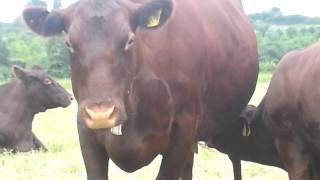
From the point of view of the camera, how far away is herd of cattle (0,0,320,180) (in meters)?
4.20

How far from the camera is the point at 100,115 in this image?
398 centimetres

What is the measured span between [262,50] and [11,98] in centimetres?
3088

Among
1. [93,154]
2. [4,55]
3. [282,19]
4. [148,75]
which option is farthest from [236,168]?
[282,19]

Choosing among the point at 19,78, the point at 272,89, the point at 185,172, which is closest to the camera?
the point at 272,89

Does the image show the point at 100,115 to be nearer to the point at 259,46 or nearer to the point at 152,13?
the point at 152,13

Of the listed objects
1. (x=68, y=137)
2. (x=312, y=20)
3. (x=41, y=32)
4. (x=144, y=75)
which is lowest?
A: (x=312, y=20)

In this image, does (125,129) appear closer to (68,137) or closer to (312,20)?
(68,137)

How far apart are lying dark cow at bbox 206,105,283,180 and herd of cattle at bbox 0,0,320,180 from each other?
1cm


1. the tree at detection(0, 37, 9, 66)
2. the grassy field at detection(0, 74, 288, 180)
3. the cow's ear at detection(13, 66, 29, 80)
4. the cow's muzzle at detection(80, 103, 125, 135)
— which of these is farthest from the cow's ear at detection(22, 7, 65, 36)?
the tree at detection(0, 37, 9, 66)

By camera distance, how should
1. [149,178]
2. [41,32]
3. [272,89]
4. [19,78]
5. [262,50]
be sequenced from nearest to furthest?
[41,32] → [272,89] → [149,178] → [19,78] → [262,50]

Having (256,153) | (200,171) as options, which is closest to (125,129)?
(256,153)

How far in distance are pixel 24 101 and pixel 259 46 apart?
92.2 feet

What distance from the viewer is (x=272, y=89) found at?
6.65 meters

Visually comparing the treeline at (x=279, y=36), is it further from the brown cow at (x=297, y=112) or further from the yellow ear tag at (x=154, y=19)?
the yellow ear tag at (x=154, y=19)
